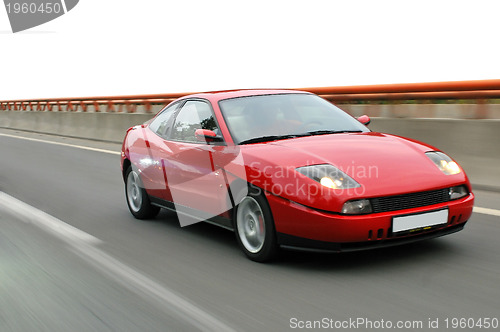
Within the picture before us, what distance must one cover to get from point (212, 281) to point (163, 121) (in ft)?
8.79

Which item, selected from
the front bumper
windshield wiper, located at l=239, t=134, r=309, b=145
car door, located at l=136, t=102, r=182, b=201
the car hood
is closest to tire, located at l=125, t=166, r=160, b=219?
car door, located at l=136, t=102, r=182, b=201

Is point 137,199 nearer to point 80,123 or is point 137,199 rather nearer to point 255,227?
point 255,227

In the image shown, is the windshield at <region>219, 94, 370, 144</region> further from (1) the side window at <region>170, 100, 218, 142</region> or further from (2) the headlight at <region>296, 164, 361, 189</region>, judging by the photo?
(2) the headlight at <region>296, 164, 361, 189</region>

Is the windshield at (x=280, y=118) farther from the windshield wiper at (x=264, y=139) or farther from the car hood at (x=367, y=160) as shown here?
the car hood at (x=367, y=160)

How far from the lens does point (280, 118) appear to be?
19.9 feet

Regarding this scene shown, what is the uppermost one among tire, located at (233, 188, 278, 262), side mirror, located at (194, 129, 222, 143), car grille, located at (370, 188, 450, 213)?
side mirror, located at (194, 129, 222, 143)

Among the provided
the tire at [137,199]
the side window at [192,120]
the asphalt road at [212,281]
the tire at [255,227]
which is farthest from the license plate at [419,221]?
the tire at [137,199]

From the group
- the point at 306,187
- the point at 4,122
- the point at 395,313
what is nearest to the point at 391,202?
the point at 306,187

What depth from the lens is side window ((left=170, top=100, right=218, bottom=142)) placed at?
620 centimetres

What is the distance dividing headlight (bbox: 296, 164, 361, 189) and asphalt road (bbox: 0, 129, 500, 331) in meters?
0.64

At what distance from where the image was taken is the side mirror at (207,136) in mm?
5785

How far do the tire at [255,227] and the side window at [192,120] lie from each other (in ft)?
3.05

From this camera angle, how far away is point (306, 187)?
4797 millimetres

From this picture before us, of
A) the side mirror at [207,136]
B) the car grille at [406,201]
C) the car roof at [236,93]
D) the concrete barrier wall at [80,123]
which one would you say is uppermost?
the car roof at [236,93]
